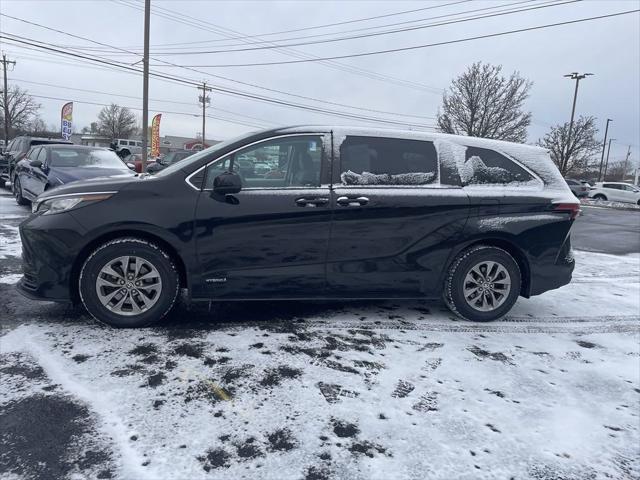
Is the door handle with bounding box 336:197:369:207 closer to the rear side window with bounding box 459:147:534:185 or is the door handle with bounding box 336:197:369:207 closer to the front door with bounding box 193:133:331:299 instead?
the front door with bounding box 193:133:331:299

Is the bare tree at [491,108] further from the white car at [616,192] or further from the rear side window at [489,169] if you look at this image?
the rear side window at [489,169]

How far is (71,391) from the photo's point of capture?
9.02 feet

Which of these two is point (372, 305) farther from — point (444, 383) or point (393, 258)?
point (444, 383)

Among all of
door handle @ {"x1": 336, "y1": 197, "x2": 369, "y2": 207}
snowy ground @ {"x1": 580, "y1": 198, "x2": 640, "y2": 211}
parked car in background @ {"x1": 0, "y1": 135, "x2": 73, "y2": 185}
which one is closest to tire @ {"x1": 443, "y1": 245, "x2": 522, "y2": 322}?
door handle @ {"x1": 336, "y1": 197, "x2": 369, "y2": 207}

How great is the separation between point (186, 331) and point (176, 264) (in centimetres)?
55

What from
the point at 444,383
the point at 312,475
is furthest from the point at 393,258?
the point at 312,475

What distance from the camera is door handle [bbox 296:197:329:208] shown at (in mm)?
3865

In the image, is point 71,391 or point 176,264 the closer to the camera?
point 71,391

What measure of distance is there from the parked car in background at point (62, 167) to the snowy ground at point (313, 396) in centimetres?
553

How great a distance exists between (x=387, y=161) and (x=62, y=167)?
26.2ft

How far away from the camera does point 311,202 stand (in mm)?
3879

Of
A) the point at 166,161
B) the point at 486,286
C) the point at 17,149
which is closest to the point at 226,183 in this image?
the point at 486,286

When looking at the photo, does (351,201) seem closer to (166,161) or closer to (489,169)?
(489,169)

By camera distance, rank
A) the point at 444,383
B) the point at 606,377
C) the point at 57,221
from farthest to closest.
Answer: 1. the point at 57,221
2. the point at 606,377
3. the point at 444,383
